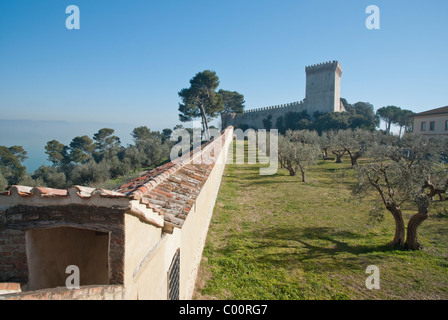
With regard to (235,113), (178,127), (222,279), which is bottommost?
(222,279)

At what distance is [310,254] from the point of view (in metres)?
7.25

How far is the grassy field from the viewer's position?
553cm

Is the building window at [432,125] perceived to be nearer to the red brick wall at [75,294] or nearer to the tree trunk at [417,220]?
the tree trunk at [417,220]

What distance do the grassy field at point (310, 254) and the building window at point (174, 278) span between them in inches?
51.1

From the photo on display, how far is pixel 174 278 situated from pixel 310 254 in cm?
475

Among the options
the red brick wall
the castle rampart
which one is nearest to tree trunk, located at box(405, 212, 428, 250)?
the castle rampart

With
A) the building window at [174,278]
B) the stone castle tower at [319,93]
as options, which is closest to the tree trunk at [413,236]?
the building window at [174,278]

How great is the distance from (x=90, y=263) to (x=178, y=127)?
4620 centimetres

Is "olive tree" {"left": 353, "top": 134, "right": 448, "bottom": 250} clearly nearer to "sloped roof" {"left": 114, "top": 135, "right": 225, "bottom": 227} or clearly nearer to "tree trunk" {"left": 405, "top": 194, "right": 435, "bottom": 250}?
"tree trunk" {"left": 405, "top": 194, "right": 435, "bottom": 250}

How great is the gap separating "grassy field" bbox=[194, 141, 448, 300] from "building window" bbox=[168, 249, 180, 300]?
130cm

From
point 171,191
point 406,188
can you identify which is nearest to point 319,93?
point 406,188

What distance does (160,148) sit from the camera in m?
28.6
